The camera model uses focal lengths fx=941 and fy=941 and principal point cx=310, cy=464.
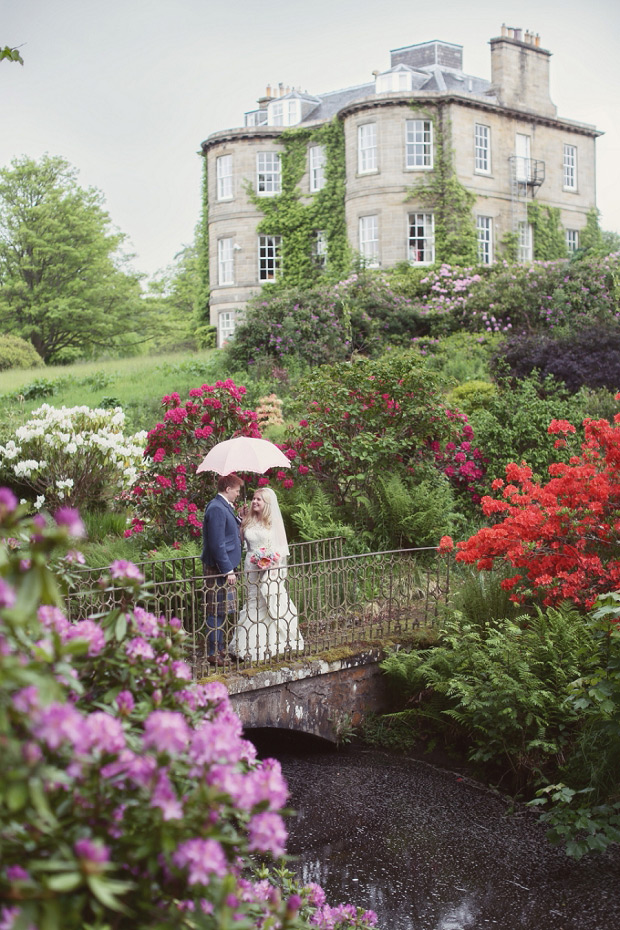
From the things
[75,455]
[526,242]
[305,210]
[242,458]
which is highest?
[305,210]

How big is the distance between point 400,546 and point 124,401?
434 inches

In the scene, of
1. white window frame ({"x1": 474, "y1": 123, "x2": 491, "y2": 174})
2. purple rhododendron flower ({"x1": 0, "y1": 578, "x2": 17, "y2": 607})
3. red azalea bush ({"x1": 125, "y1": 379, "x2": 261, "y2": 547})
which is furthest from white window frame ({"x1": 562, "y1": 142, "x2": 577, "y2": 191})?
purple rhododendron flower ({"x1": 0, "y1": 578, "x2": 17, "y2": 607})

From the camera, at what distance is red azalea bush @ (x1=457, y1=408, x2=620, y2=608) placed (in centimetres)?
816

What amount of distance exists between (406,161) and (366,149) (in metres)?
1.50

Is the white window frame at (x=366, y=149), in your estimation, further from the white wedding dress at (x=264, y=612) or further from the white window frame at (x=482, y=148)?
the white wedding dress at (x=264, y=612)

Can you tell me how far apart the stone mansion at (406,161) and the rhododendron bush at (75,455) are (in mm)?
19518

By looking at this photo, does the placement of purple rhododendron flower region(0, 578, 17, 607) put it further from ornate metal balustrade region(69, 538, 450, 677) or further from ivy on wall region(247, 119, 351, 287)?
ivy on wall region(247, 119, 351, 287)

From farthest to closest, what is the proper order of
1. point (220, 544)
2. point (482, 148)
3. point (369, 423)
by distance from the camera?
point (482, 148) → point (369, 423) → point (220, 544)

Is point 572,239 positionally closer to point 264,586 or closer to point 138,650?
point 264,586

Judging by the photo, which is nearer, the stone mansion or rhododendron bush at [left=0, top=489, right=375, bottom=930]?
rhododendron bush at [left=0, top=489, right=375, bottom=930]

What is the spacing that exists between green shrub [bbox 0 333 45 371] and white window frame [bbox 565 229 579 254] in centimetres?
2040

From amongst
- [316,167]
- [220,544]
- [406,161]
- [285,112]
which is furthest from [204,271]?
[220,544]

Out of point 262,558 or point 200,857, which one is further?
point 262,558

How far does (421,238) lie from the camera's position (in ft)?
105
